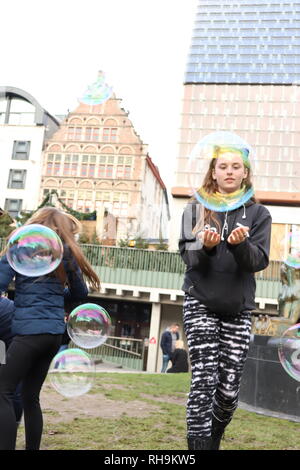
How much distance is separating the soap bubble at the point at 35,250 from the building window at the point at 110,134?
1572 inches

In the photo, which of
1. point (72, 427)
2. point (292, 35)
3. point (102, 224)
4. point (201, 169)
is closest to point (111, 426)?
point (72, 427)

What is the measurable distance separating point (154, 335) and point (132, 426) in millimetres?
23265

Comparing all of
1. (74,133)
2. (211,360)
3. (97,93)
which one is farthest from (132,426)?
(74,133)

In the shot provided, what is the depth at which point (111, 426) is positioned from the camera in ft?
15.4

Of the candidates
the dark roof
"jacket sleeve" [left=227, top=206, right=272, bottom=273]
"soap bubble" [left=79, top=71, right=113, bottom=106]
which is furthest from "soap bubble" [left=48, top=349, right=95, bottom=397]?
the dark roof

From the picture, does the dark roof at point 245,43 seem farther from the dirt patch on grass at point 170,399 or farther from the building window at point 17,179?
the dirt patch on grass at point 170,399

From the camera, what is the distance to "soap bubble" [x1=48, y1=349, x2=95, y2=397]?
17.1 feet

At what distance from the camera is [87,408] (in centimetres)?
588

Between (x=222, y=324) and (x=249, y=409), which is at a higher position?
(x=222, y=324)

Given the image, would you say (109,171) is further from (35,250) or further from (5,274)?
(5,274)

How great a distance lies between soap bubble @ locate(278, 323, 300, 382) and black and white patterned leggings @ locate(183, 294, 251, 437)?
1.74 m

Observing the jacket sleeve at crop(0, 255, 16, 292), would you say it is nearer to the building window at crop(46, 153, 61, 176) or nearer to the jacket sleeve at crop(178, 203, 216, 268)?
the jacket sleeve at crop(178, 203, 216, 268)

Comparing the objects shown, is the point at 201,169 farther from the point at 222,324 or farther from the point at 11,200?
the point at 11,200

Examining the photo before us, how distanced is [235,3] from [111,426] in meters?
60.0
